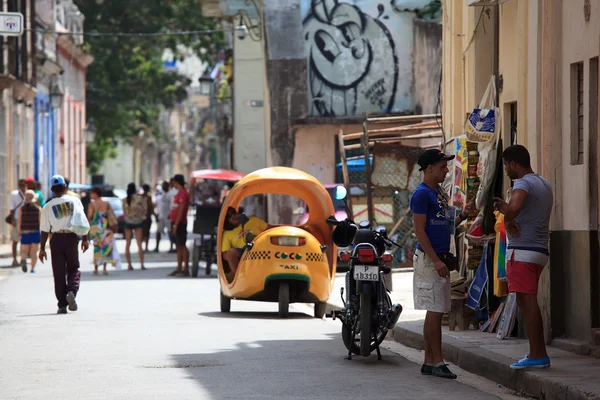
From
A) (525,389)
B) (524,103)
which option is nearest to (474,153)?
(524,103)

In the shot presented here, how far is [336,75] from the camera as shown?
32.5 m

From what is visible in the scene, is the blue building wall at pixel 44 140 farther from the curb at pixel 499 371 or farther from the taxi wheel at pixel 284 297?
the curb at pixel 499 371

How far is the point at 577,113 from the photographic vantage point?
1243 centimetres

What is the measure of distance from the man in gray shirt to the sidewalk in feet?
1.05

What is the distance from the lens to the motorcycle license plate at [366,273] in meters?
11.7

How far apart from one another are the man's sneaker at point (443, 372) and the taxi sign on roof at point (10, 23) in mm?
16593

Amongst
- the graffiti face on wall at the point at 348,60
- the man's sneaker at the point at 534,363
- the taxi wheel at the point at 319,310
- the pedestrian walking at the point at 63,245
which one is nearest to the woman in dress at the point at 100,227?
the graffiti face on wall at the point at 348,60

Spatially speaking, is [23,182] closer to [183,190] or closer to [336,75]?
[183,190]

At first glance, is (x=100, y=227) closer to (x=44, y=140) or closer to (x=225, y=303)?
(x=225, y=303)

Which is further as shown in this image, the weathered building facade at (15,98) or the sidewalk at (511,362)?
the weathered building facade at (15,98)

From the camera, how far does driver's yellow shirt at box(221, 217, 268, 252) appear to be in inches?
690

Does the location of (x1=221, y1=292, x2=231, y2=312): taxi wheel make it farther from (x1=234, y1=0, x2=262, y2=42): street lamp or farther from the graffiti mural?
(x1=234, y1=0, x2=262, y2=42): street lamp

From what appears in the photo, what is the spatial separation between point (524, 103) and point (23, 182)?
17.6m

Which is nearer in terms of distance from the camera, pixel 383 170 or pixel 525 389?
pixel 525 389
